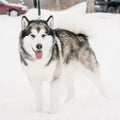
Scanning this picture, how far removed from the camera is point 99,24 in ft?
53.1

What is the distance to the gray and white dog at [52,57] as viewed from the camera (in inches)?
203

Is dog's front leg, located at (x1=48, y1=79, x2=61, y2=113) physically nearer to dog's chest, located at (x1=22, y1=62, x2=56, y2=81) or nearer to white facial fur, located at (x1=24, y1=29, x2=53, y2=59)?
dog's chest, located at (x1=22, y1=62, x2=56, y2=81)

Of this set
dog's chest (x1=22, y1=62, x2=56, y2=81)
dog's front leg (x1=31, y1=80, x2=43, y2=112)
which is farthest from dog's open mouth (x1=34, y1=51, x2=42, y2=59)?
dog's front leg (x1=31, y1=80, x2=43, y2=112)

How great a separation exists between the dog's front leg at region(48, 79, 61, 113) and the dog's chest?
94 millimetres

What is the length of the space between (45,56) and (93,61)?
1069mm

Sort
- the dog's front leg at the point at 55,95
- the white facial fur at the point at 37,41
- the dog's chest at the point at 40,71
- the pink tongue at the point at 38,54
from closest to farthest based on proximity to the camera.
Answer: the white facial fur at the point at 37,41, the pink tongue at the point at 38,54, the dog's chest at the point at 40,71, the dog's front leg at the point at 55,95

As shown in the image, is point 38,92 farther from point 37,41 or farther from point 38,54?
point 37,41

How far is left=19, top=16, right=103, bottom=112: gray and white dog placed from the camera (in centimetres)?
516

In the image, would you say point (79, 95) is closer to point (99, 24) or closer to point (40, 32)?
point (40, 32)

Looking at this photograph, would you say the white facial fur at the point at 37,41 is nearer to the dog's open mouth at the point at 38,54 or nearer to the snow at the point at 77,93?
the dog's open mouth at the point at 38,54

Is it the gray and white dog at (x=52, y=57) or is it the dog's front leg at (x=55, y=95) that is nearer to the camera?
the gray and white dog at (x=52, y=57)

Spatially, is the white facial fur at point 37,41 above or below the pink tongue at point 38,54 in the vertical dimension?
above

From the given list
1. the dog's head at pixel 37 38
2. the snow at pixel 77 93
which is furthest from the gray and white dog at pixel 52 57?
the snow at pixel 77 93

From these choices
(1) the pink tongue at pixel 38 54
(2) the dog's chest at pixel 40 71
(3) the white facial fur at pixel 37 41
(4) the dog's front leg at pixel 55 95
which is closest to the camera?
(3) the white facial fur at pixel 37 41
